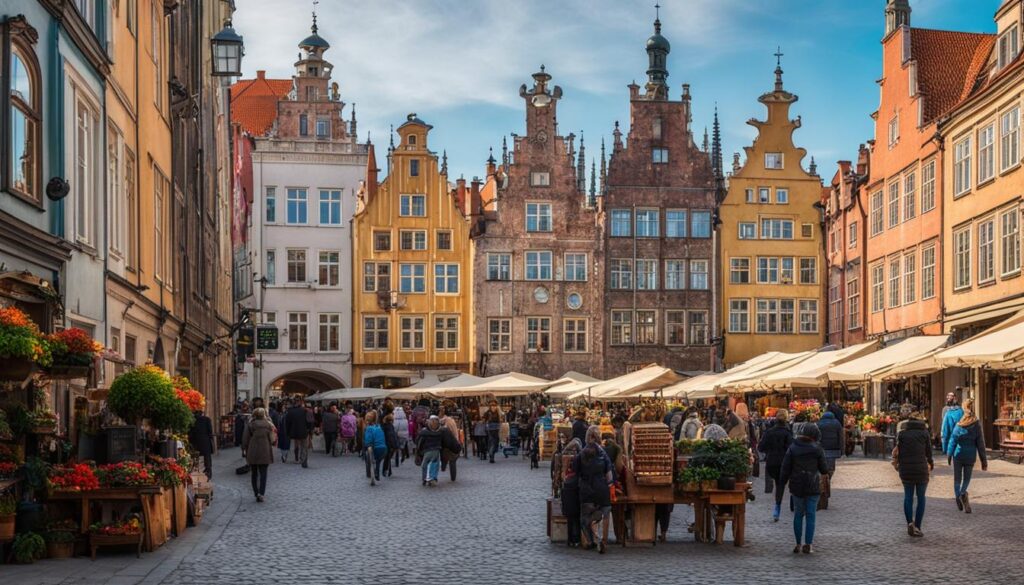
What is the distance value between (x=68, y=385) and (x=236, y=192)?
31350 millimetres

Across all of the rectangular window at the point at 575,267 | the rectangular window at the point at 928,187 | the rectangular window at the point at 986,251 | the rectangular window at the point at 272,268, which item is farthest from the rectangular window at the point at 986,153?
the rectangular window at the point at 272,268

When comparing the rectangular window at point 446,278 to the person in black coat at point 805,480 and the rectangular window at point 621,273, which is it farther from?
the person in black coat at point 805,480

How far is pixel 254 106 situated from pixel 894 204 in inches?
1442

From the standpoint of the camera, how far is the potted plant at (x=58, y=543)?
13.4m

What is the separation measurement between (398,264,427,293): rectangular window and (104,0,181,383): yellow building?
105 ft

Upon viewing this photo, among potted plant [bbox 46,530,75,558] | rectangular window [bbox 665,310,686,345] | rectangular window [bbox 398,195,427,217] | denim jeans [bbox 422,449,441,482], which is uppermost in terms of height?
rectangular window [bbox 398,195,427,217]

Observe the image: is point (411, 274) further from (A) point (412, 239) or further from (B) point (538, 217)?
(B) point (538, 217)

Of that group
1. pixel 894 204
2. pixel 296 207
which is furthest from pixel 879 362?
pixel 296 207

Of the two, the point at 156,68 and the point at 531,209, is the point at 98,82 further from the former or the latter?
the point at 531,209

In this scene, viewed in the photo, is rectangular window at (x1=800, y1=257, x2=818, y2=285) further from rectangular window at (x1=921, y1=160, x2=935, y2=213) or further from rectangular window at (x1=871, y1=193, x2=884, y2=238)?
rectangular window at (x1=921, y1=160, x2=935, y2=213)

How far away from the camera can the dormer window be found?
33656 millimetres

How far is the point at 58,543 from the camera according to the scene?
13383mm

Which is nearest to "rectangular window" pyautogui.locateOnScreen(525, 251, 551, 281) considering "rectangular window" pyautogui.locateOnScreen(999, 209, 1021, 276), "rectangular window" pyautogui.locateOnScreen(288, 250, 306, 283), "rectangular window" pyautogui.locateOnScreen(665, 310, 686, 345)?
"rectangular window" pyautogui.locateOnScreen(665, 310, 686, 345)

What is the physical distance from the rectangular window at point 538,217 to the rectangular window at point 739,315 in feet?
29.1
